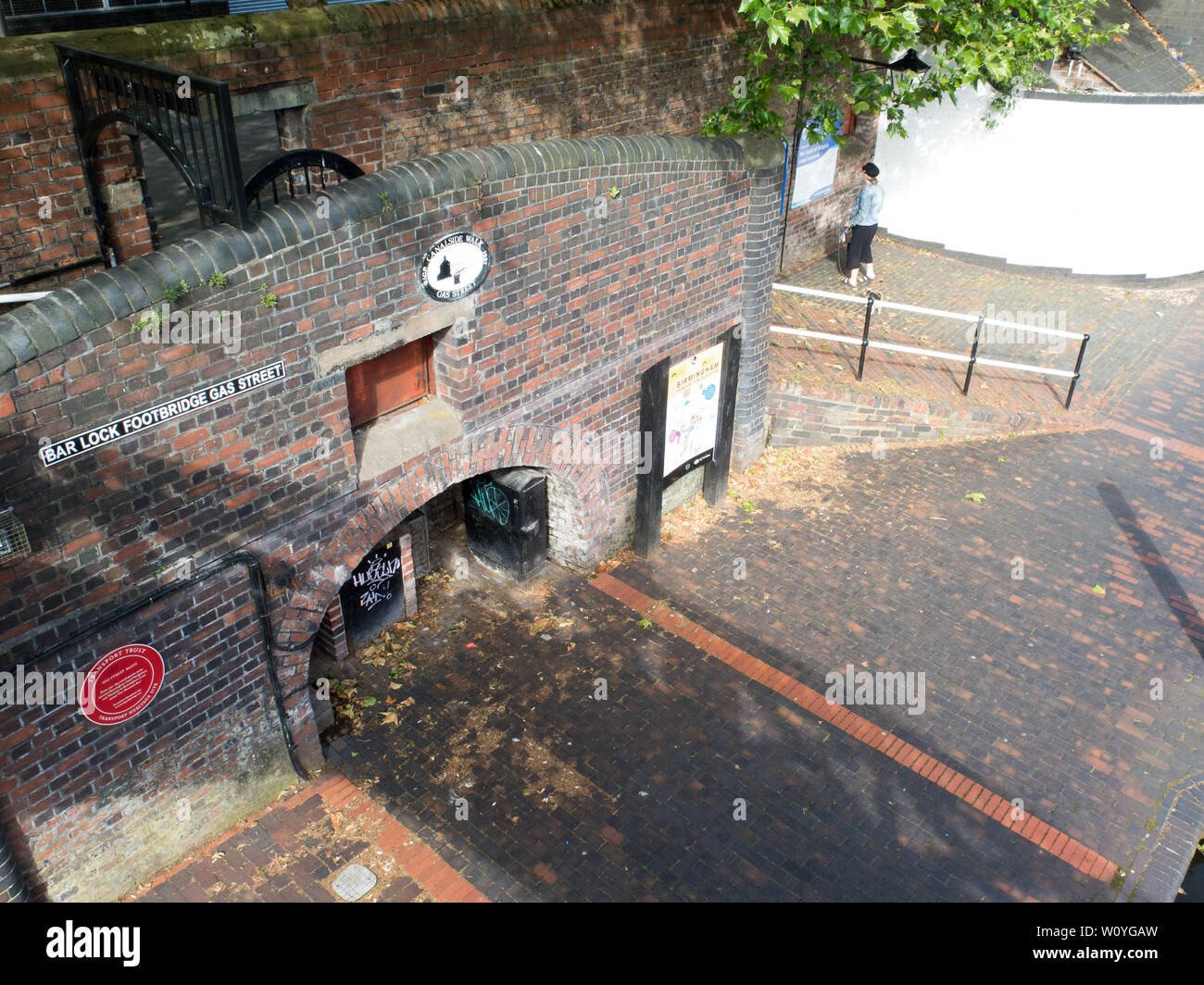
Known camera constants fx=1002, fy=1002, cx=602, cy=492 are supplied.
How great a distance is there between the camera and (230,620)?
680 cm

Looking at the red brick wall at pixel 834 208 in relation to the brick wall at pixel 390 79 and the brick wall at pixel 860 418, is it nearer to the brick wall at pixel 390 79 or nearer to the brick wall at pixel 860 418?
the brick wall at pixel 390 79

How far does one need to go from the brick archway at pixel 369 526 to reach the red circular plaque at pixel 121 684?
0.98m

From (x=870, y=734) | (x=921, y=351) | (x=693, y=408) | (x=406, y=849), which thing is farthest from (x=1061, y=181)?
(x=406, y=849)

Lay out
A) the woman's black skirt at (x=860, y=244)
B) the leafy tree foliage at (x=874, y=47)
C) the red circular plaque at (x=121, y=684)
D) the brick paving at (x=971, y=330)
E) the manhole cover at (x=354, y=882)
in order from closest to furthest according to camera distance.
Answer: the red circular plaque at (x=121, y=684) < the manhole cover at (x=354, y=882) < the leafy tree foliage at (x=874, y=47) < the brick paving at (x=971, y=330) < the woman's black skirt at (x=860, y=244)

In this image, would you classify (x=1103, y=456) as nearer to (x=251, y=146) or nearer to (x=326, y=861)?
(x=326, y=861)

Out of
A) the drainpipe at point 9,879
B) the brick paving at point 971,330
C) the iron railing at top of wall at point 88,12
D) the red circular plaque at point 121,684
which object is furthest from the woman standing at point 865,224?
the drainpipe at point 9,879

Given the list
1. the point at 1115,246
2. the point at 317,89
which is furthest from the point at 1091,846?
the point at 1115,246

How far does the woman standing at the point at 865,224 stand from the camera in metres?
14.6

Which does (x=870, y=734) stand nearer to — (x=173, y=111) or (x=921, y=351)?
(x=921, y=351)

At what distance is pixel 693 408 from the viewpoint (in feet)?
→ 34.2

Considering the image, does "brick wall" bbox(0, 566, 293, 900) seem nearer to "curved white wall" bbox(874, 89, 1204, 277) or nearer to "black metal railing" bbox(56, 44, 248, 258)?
"black metal railing" bbox(56, 44, 248, 258)

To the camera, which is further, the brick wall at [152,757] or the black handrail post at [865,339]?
the black handrail post at [865,339]

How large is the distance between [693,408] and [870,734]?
3.78 metres

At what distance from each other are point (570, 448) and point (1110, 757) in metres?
5.30
